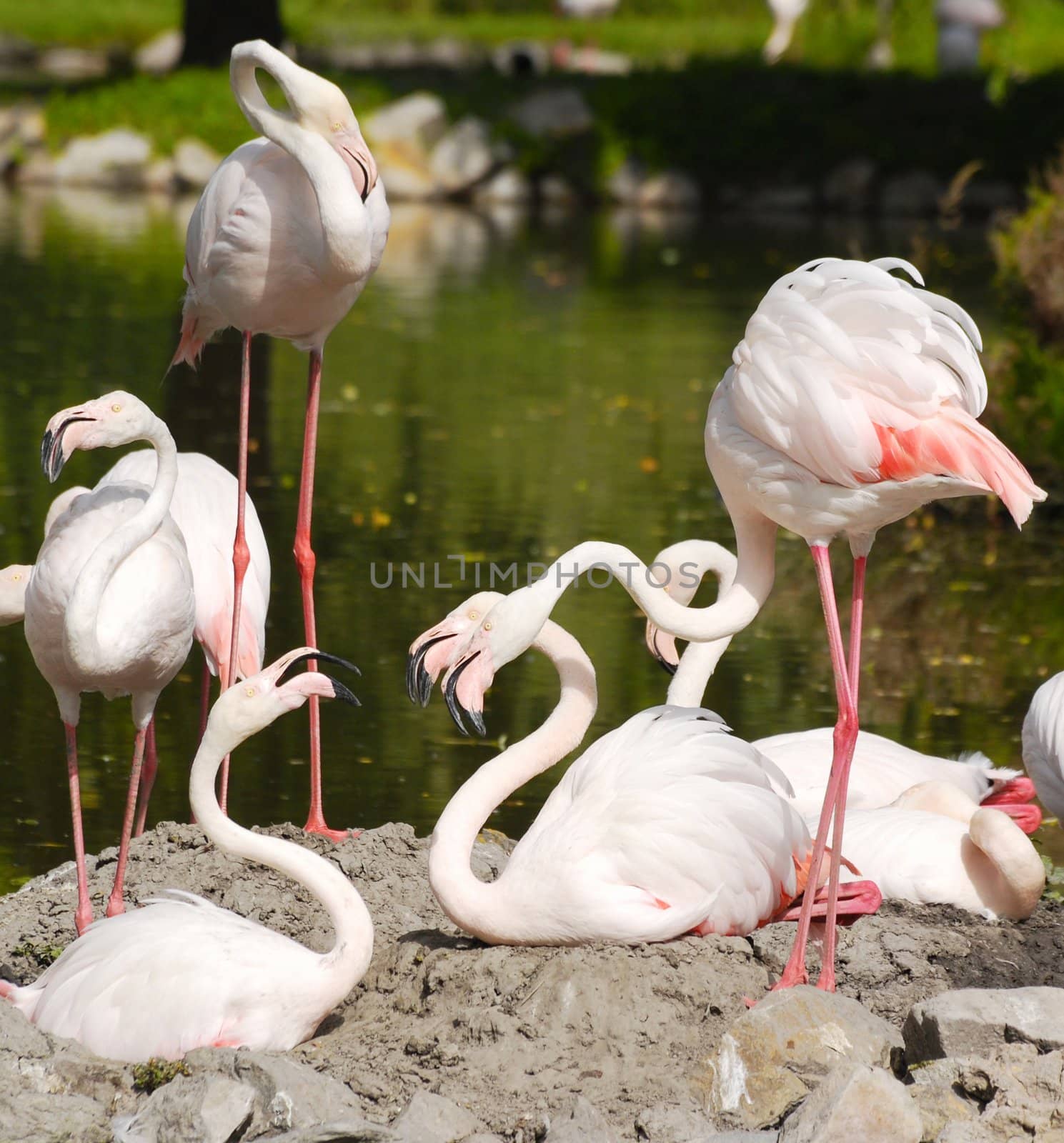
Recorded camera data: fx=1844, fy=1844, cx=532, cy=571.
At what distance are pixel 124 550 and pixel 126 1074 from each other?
1.29m

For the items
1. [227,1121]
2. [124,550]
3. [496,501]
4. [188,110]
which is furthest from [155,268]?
[227,1121]

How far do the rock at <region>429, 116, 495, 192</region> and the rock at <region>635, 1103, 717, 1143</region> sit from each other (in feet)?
66.8

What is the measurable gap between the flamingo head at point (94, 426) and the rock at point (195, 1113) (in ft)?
5.47

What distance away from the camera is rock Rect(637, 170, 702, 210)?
23781 millimetres

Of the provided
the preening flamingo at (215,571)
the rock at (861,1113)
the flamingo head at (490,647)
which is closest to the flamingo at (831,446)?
the flamingo head at (490,647)

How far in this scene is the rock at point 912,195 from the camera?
22984mm

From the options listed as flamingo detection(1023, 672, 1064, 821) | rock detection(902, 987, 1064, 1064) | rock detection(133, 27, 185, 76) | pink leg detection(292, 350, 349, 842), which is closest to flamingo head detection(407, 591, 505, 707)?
pink leg detection(292, 350, 349, 842)

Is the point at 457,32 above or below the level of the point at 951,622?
above

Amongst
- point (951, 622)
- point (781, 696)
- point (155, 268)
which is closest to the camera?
point (781, 696)

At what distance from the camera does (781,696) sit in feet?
24.2

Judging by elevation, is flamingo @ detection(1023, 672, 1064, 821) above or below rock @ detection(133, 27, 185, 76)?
below

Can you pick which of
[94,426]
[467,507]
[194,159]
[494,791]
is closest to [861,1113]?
[494,791]

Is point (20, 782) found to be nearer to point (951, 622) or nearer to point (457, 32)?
point (951, 622)

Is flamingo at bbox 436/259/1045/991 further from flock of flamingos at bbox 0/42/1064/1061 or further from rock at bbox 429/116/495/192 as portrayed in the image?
rock at bbox 429/116/495/192
